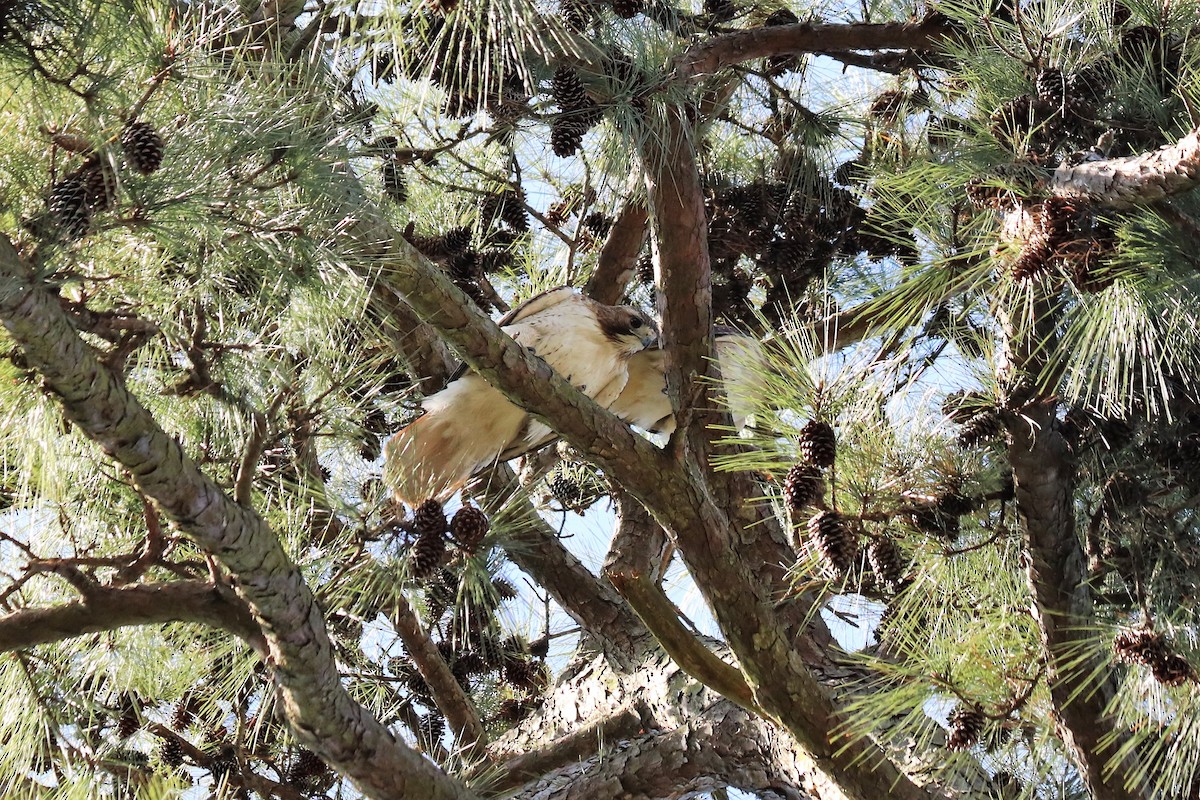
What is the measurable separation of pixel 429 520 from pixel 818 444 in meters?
0.75

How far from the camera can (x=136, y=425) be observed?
1.51 m

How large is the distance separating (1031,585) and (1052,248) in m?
0.52

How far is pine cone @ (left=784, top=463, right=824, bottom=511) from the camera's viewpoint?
157cm

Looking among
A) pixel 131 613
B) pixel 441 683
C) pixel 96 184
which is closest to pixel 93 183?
pixel 96 184

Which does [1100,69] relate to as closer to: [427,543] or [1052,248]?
[1052,248]

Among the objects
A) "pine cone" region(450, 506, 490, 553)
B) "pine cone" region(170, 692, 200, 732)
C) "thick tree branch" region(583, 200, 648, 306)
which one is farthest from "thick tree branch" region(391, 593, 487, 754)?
"thick tree branch" region(583, 200, 648, 306)

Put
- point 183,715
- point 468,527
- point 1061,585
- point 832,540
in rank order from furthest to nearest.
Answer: point 183,715 → point 468,527 → point 1061,585 → point 832,540

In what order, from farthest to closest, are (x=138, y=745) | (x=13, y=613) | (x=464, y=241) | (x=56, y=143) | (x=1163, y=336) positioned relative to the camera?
1. (x=464, y=241)
2. (x=138, y=745)
3. (x=13, y=613)
4. (x=1163, y=336)
5. (x=56, y=143)

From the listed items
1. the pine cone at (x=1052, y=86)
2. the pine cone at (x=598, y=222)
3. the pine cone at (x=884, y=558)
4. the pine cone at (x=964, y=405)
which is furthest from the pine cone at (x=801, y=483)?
the pine cone at (x=598, y=222)

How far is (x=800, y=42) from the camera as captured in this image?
2523 mm

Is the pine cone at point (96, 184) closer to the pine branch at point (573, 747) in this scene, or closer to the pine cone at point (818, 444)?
the pine cone at point (818, 444)

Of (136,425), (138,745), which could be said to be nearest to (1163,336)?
(136,425)

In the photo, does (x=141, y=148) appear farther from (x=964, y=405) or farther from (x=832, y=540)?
(x=964, y=405)

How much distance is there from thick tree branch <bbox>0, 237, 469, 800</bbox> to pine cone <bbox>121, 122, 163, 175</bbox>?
0.67ft
